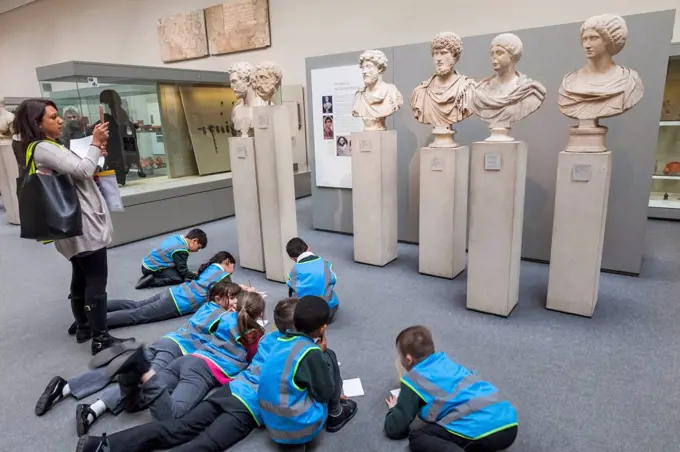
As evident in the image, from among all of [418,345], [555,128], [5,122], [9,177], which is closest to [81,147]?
[418,345]

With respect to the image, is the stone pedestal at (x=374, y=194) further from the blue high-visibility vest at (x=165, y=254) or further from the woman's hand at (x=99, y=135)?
the woman's hand at (x=99, y=135)

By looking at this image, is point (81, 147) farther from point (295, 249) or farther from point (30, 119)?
point (295, 249)

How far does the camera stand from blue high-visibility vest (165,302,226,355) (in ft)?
9.73

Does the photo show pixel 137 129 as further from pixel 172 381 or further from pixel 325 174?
pixel 172 381

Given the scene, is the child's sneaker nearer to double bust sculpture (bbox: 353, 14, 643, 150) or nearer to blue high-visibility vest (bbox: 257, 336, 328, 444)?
blue high-visibility vest (bbox: 257, 336, 328, 444)

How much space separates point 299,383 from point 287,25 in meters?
9.04

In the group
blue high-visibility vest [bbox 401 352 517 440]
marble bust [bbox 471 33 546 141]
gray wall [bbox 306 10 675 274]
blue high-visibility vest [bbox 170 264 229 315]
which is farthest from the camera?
gray wall [bbox 306 10 675 274]

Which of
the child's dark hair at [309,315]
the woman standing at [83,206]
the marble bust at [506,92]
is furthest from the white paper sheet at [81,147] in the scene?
the marble bust at [506,92]

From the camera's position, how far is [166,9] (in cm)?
1129

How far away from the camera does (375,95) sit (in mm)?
4871

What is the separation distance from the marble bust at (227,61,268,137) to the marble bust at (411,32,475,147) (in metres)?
1.73

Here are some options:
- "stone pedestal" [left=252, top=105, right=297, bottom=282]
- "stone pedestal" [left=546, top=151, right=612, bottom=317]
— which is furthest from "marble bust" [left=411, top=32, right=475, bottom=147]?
"stone pedestal" [left=252, top=105, right=297, bottom=282]

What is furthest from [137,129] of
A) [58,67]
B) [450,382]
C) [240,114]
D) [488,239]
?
[450,382]

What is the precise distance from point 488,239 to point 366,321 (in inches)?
48.2
